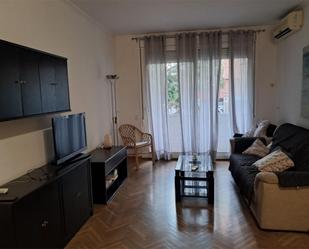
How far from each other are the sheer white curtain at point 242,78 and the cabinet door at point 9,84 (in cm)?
412

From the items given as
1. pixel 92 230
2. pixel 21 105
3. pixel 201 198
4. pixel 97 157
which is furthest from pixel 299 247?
pixel 21 105

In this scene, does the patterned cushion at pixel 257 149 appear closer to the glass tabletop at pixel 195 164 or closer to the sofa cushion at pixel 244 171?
the sofa cushion at pixel 244 171

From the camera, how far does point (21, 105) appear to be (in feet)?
7.23

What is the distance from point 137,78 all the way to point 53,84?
3.05 m

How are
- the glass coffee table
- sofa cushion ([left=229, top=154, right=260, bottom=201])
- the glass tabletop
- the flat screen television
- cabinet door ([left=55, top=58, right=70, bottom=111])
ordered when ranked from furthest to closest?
the glass tabletop → the glass coffee table → sofa cushion ([left=229, top=154, right=260, bottom=201]) → cabinet door ([left=55, top=58, right=70, bottom=111]) → the flat screen television

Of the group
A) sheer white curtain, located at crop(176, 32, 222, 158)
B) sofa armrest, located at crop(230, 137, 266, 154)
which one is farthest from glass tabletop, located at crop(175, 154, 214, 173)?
sheer white curtain, located at crop(176, 32, 222, 158)

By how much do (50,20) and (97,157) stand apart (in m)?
1.89

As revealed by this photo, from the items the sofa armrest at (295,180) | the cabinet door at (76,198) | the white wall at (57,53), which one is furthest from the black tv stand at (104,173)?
the sofa armrest at (295,180)

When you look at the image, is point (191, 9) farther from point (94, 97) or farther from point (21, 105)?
point (21, 105)

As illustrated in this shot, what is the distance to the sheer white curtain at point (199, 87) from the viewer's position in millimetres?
5188

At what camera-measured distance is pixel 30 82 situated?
2348 millimetres

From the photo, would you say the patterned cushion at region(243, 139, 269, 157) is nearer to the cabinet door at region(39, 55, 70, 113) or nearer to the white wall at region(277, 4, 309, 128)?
the white wall at region(277, 4, 309, 128)

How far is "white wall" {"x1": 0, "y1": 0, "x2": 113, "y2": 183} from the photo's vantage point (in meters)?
2.41

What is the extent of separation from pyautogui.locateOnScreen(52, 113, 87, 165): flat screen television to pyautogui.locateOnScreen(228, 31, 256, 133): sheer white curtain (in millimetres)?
3246
